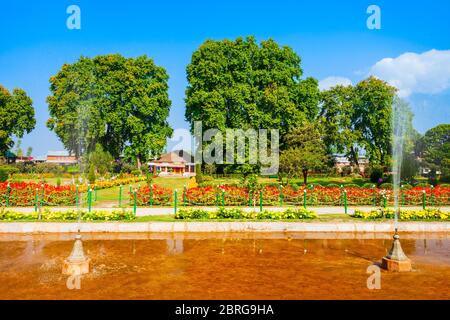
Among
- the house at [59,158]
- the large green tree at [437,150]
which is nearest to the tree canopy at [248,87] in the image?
the large green tree at [437,150]

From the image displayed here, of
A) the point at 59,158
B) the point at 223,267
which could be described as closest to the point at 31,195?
the point at 223,267

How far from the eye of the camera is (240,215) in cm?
1438

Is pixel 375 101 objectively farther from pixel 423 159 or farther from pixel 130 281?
pixel 130 281

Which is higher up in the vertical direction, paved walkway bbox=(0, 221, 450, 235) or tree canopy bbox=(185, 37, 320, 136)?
tree canopy bbox=(185, 37, 320, 136)

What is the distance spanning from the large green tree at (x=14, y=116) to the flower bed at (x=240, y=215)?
156 feet

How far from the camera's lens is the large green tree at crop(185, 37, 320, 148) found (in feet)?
123

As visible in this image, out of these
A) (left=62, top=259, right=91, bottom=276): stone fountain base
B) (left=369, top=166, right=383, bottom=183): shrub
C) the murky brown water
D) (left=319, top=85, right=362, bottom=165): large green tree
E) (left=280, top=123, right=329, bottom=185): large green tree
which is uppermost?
(left=319, top=85, right=362, bottom=165): large green tree

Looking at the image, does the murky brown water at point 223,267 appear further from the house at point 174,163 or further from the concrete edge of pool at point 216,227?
the house at point 174,163

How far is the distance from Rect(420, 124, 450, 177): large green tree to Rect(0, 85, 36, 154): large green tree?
182 ft

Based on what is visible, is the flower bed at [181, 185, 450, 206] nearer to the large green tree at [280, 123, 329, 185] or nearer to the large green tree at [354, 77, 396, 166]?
the large green tree at [280, 123, 329, 185]

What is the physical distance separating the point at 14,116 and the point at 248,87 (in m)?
36.8

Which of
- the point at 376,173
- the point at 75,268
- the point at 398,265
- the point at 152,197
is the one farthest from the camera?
the point at 376,173

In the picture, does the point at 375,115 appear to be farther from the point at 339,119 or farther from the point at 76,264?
the point at 76,264

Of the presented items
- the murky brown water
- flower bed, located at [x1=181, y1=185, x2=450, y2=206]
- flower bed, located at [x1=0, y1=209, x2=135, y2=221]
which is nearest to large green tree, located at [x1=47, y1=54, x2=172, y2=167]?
flower bed, located at [x1=181, y1=185, x2=450, y2=206]
